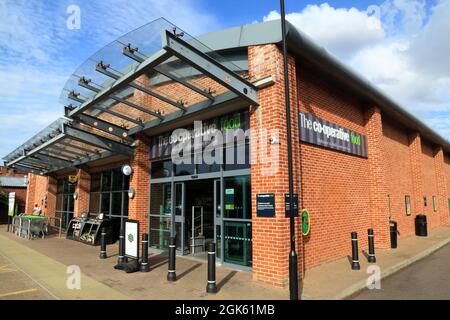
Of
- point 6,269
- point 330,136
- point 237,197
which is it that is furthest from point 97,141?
point 330,136

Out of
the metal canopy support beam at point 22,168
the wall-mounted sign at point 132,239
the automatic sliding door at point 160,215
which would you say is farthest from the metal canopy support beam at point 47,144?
the metal canopy support beam at point 22,168

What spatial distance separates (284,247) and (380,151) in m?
7.10

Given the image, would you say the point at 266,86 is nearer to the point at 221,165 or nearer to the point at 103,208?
the point at 221,165

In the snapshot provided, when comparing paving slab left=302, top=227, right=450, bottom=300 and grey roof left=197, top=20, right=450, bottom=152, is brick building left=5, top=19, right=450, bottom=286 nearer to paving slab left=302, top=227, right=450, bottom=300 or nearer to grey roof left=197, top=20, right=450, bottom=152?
grey roof left=197, top=20, right=450, bottom=152

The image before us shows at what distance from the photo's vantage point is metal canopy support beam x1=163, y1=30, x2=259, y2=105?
6.33 metres

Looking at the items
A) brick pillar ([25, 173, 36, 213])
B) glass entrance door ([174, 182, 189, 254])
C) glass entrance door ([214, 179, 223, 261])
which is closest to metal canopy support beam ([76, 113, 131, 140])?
glass entrance door ([174, 182, 189, 254])

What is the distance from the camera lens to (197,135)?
10211 mm

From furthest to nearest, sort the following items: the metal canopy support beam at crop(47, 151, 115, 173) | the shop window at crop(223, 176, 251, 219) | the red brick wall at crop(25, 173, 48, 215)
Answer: the red brick wall at crop(25, 173, 48, 215), the metal canopy support beam at crop(47, 151, 115, 173), the shop window at crop(223, 176, 251, 219)

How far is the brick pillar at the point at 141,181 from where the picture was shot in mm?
12219

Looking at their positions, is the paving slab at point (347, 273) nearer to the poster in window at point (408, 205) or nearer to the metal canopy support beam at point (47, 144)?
the poster in window at point (408, 205)

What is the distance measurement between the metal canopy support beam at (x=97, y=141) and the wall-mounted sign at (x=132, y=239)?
3.94 metres

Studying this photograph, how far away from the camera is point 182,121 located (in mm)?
10484

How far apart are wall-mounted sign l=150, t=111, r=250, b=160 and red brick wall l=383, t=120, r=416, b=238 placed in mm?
8085
